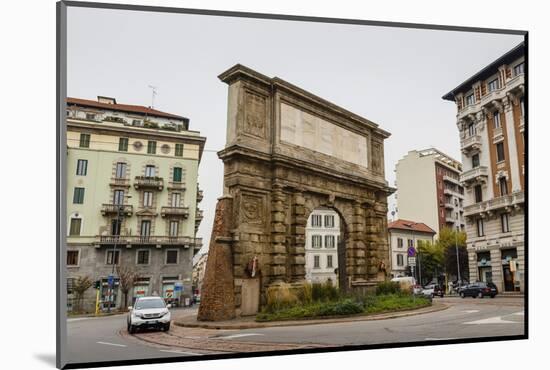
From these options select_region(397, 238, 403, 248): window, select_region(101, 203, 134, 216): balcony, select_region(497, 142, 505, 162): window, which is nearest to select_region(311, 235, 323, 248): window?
select_region(397, 238, 403, 248): window

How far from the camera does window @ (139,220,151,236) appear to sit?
711 cm

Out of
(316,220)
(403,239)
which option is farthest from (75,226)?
(316,220)

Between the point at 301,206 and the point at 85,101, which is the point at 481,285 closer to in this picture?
the point at 301,206

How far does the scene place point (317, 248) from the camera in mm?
20625

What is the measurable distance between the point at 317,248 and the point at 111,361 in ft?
49.2

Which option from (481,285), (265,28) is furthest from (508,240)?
(265,28)

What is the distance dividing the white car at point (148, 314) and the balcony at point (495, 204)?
6.86 m

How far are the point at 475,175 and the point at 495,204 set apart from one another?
30.0 inches

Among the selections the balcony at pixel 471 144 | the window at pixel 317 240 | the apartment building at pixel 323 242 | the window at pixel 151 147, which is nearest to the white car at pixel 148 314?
the window at pixel 151 147

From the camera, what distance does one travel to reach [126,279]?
695cm

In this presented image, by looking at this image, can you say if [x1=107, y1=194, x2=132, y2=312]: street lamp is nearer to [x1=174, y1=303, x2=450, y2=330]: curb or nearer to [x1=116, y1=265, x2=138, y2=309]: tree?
[x1=116, y1=265, x2=138, y2=309]: tree

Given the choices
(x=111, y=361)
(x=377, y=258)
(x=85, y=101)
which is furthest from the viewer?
(x=377, y=258)

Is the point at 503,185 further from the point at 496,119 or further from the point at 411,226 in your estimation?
the point at 411,226

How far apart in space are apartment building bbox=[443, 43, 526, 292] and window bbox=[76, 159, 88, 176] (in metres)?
7.54
